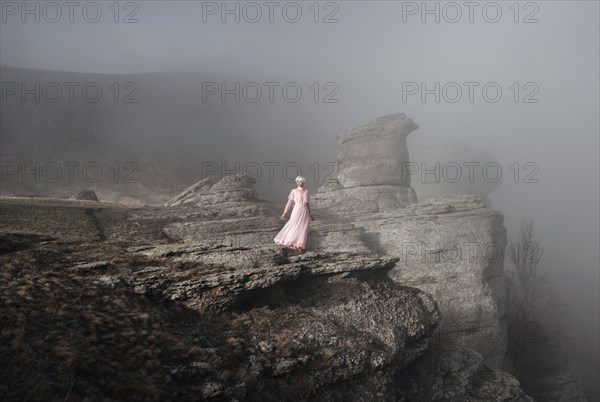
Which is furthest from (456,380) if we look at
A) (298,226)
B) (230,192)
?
(230,192)

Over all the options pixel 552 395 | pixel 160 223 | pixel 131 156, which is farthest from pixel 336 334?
pixel 131 156

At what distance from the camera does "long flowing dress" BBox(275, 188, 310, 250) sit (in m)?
16.0

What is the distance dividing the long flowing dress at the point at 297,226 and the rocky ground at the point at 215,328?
1.36 m

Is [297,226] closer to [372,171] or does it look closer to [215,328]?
[215,328]

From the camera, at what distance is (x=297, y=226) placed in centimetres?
1605

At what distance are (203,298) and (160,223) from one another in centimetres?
1518

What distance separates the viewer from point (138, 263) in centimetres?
1248

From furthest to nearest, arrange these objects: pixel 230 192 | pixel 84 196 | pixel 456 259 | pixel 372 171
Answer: pixel 372 171
pixel 84 196
pixel 230 192
pixel 456 259

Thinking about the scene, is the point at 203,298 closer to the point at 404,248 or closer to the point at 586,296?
the point at 404,248

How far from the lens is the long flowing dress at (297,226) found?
16031mm

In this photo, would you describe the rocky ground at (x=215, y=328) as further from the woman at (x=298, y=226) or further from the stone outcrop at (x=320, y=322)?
the woman at (x=298, y=226)

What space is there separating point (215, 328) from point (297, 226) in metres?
6.53

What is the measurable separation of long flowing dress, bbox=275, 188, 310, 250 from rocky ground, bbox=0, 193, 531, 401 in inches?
53.6

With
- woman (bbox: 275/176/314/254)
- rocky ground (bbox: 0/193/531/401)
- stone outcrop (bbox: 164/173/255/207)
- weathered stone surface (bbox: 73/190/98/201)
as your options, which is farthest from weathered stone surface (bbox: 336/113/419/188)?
weathered stone surface (bbox: 73/190/98/201)
